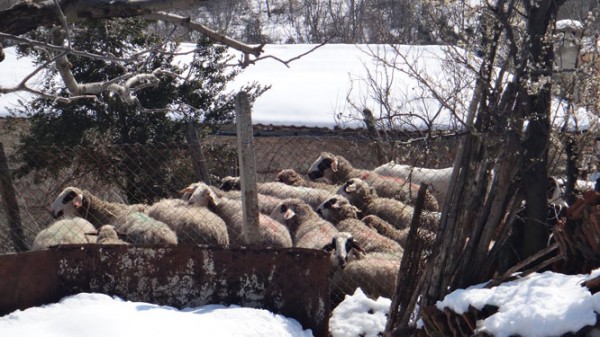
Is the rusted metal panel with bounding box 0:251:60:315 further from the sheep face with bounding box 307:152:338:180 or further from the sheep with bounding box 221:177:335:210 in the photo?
the sheep face with bounding box 307:152:338:180

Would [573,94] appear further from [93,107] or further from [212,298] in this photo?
[93,107]

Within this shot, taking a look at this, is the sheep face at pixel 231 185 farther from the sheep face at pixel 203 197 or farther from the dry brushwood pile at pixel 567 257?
the dry brushwood pile at pixel 567 257

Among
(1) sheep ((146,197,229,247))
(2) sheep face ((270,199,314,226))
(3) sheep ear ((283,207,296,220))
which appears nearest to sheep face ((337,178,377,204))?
(2) sheep face ((270,199,314,226))

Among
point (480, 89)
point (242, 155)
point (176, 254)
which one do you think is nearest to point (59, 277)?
point (176, 254)

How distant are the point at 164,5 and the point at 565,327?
2766 mm

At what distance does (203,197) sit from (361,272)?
7.66ft

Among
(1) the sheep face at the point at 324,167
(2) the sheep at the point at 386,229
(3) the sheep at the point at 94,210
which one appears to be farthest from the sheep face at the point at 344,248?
(1) the sheep face at the point at 324,167

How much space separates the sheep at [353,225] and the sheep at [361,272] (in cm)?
37

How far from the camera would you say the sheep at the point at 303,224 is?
30.0 feet

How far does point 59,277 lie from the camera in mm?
6613

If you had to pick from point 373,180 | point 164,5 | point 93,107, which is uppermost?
point 164,5

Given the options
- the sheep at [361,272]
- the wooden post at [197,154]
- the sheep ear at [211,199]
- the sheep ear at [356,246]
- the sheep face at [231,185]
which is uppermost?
the wooden post at [197,154]

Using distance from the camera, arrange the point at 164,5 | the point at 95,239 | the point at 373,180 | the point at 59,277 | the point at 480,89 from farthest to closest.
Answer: the point at 373,180 → the point at 95,239 → the point at 59,277 → the point at 480,89 → the point at 164,5

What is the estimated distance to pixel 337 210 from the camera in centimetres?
1023
